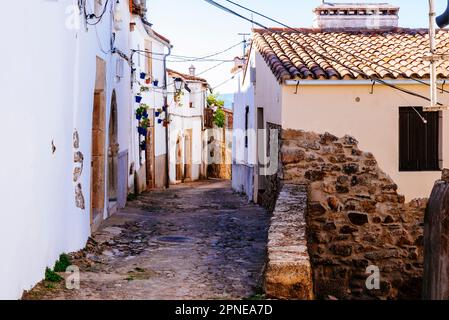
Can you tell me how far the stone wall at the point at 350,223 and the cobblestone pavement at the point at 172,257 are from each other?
3.53ft

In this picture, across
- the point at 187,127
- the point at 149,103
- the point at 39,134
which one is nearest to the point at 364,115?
the point at 39,134

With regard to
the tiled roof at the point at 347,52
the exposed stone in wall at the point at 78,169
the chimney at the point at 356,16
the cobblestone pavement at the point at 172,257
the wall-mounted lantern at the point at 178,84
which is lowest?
the cobblestone pavement at the point at 172,257

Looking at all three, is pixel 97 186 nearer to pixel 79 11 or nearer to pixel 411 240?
pixel 79 11

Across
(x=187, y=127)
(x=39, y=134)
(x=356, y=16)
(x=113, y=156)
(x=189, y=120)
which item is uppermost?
(x=356, y=16)

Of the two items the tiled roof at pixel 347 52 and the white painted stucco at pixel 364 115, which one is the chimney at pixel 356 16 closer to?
the tiled roof at pixel 347 52

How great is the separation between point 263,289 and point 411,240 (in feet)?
17.3

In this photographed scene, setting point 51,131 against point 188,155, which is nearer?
point 51,131

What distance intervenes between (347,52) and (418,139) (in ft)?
7.26

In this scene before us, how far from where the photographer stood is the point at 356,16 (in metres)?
16.1

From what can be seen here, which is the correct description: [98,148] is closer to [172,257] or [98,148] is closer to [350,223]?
[172,257]

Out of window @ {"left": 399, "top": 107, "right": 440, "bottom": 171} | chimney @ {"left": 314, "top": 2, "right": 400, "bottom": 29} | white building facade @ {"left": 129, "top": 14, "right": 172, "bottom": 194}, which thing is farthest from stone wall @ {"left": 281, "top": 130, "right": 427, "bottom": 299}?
white building facade @ {"left": 129, "top": 14, "right": 172, "bottom": 194}

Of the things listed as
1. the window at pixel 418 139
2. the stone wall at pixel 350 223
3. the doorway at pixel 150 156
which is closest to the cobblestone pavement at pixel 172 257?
the stone wall at pixel 350 223

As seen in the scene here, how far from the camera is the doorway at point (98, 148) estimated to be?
986 cm

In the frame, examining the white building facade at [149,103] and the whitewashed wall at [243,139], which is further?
the white building facade at [149,103]
